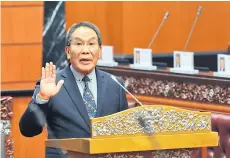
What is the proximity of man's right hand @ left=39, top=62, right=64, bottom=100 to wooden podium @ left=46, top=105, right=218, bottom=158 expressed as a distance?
0.55ft

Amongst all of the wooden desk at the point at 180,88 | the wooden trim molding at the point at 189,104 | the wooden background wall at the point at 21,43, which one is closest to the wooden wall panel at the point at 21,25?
the wooden background wall at the point at 21,43

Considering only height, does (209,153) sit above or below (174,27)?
below

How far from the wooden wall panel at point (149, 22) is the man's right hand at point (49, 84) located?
505cm

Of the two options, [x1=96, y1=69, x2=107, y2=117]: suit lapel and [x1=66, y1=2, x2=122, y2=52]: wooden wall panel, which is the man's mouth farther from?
[x1=66, y1=2, x2=122, y2=52]: wooden wall panel

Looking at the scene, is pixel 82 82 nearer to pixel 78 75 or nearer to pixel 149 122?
pixel 78 75

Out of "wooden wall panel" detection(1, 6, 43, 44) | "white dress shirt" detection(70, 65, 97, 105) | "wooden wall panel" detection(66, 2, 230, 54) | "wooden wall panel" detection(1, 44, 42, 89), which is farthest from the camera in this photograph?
"wooden wall panel" detection(66, 2, 230, 54)

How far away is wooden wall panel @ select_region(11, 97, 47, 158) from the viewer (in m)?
4.69

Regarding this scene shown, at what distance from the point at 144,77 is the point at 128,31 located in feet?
8.02

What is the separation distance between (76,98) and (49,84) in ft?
0.71

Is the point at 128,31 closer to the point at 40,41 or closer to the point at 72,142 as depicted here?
the point at 40,41

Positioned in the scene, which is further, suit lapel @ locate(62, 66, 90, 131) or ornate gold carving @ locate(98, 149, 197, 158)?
suit lapel @ locate(62, 66, 90, 131)

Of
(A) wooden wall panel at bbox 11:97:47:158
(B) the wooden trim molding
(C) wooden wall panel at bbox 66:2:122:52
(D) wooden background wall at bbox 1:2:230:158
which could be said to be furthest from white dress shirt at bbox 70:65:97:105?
(C) wooden wall panel at bbox 66:2:122:52

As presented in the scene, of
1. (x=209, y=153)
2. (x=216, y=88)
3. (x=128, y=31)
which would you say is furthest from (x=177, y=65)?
(x=128, y=31)

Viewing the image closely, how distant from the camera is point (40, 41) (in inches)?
239
